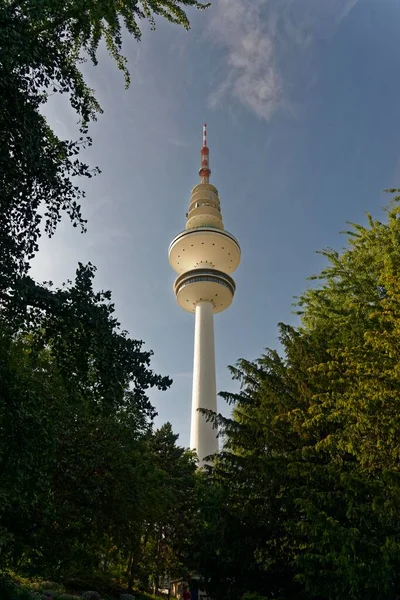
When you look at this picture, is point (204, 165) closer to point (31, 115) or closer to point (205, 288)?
point (205, 288)

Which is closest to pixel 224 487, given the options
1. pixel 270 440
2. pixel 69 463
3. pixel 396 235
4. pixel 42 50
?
pixel 270 440

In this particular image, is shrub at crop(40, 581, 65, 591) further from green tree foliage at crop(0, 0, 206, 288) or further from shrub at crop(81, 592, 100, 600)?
green tree foliage at crop(0, 0, 206, 288)

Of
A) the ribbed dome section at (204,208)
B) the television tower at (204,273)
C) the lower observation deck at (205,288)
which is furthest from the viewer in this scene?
the ribbed dome section at (204,208)

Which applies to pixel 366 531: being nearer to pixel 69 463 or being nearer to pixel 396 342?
pixel 396 342

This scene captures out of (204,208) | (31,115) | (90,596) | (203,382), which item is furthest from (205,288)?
(31,115)

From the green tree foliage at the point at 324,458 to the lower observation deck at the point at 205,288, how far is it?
3734 cm

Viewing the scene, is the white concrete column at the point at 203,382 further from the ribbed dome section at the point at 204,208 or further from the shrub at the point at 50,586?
the shrub at the point at 50,586

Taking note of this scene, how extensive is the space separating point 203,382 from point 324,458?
3814 cm

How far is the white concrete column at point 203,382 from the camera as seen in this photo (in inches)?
1829

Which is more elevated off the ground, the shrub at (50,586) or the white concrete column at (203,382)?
the white concrete column at (203,382)

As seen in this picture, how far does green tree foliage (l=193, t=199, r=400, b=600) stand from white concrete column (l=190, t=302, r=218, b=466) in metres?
31.2

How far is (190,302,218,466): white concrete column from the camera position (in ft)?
152

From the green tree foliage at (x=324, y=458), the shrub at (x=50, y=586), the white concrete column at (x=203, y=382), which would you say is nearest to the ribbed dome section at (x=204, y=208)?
the white concrete column at (x=203, y=382)

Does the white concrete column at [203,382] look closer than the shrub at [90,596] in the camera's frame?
No
